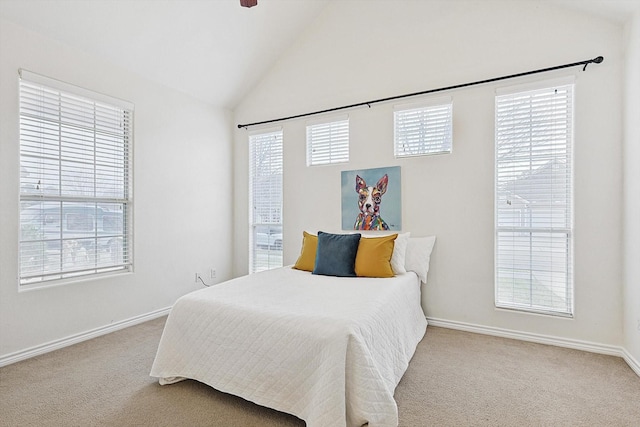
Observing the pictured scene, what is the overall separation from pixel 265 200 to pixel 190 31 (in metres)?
2.08

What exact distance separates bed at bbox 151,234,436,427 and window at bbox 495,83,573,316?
1272mm

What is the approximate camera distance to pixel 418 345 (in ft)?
9.04

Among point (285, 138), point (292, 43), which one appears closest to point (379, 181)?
point (285, 138)

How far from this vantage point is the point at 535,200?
2.86 meters

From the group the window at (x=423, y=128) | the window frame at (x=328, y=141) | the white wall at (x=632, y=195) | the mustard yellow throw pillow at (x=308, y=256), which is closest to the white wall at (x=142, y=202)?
the window frame at (x=328, y=141)

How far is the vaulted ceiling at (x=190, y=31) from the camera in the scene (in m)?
2.56

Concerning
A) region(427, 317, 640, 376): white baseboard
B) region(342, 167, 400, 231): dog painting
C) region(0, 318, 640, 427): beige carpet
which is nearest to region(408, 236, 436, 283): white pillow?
region(342, 167, 400, 231): dog painting

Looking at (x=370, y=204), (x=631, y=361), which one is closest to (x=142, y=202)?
(x=370, y=204)

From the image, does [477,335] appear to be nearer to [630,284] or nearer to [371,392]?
[630,284]

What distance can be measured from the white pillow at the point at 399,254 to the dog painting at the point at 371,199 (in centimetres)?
26

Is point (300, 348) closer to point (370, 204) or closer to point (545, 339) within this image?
point (370, 204)

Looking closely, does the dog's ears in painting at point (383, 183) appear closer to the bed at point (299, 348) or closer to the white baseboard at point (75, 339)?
the bed at point (299, 348)

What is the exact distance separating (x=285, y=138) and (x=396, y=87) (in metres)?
1.49

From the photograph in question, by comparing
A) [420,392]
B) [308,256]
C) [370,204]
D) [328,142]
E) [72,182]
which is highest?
[328,142]
